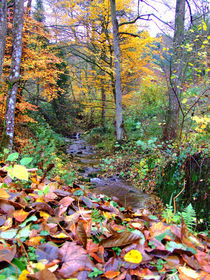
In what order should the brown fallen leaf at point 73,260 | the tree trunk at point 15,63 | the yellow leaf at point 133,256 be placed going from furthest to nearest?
1. the tree trunk at point 15,63
2. the yellow leaf at point 133,256
3. the brown fallen leaf at point 73,260

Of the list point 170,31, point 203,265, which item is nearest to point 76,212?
point 203,265

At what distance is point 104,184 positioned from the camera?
720cm

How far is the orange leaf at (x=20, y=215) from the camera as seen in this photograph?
1.48 meters

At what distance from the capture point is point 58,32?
409 inches

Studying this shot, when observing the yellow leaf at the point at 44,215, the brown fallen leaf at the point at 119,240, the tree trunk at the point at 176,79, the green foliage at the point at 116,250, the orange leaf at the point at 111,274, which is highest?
the tree trunk at the point at 176,79

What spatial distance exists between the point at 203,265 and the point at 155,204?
171 inches

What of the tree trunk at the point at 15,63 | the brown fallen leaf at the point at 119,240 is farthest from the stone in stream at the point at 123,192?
the brown fallen leaf at the point at 119,240

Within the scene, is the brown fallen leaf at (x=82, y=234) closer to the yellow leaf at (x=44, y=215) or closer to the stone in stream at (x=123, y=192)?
the yellow leaf at (x=44, y=215)

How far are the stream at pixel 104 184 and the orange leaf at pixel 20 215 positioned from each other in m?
1.89

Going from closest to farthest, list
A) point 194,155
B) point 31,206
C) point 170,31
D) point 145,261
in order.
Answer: point 145,261
point 31,206
point 194,155
point 170,31

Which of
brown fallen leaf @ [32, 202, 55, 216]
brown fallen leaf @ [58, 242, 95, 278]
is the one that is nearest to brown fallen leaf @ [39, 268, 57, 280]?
brown fallen leaf @ [58, 242, 95, 278]

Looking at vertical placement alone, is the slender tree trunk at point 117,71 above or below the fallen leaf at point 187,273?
above

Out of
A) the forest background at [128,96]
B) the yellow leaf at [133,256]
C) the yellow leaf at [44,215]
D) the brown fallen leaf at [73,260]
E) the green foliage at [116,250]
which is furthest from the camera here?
the forest background at [128,96]

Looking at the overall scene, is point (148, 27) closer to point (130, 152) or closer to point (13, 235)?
point (130, 152)
